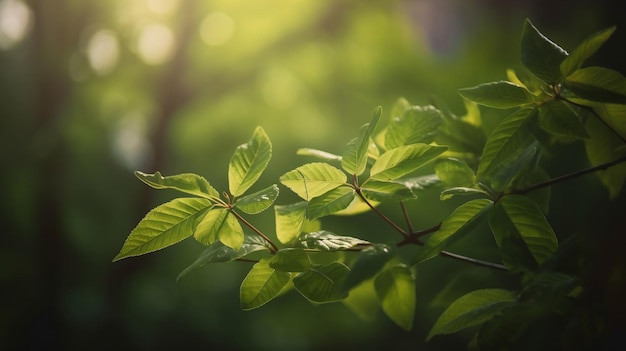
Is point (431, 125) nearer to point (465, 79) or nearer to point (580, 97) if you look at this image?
point (580, 97)

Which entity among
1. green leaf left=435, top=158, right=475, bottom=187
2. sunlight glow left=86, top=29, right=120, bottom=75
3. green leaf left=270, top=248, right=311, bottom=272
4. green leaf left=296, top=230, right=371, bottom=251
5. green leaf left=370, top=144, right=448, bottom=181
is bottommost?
green leaf left=270, top=248, right=311, bottom=272

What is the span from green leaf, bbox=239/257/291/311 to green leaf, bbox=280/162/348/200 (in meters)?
0.09

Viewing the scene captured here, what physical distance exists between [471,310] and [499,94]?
9.5 inches

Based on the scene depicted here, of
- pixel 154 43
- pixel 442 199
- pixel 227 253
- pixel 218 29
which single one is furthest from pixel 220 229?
pixel 218 29

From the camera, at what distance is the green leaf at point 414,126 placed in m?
0.70

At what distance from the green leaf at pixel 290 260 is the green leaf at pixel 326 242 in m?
0.01

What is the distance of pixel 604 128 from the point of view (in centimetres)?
74

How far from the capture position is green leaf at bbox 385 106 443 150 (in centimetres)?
70

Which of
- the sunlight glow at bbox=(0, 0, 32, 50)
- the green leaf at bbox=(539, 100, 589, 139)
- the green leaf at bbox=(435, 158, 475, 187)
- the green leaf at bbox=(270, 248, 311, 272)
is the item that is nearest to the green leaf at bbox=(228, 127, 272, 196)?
the green leaf at bbox=(270, 248, 311, 272)

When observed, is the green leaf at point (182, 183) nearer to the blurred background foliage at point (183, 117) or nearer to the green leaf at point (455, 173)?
the green leaf at point (455, 173)

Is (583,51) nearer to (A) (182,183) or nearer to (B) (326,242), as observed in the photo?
(B) (326,242)

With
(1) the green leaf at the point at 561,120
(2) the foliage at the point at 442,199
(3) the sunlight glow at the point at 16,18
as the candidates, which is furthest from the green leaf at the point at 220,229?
(3) the sunlight glow at the point at 16,18

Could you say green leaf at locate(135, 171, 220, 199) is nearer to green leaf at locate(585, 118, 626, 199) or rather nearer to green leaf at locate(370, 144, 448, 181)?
green leaf at locate(370, 144, 448, 181)

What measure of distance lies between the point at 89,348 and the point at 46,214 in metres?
0.94
